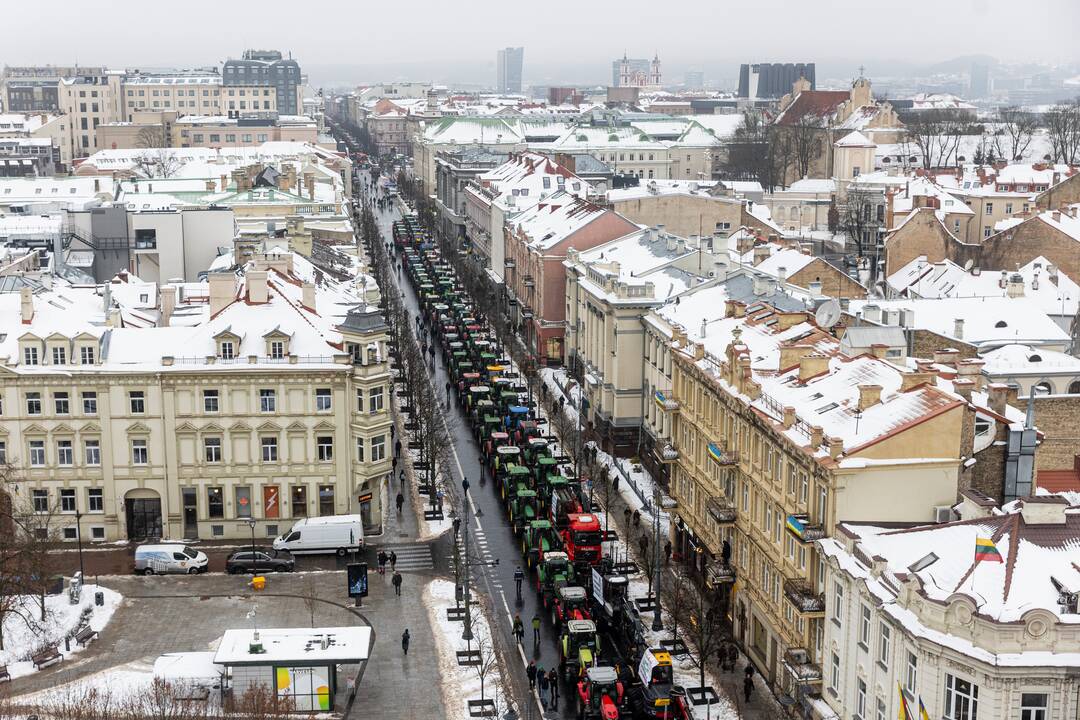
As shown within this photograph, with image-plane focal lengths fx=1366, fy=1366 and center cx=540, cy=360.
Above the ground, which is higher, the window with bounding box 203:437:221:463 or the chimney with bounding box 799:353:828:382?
the chimney with bounding box 799:353:828:382

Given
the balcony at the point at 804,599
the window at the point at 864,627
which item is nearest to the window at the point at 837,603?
the balcony at the point at 804,599

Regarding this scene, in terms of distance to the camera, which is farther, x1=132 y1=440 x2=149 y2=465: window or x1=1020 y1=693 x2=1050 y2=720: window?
x1=132 y1=440 x2=149 y2=465: window

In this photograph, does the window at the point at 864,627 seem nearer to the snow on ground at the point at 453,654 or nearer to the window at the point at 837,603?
the window at the point at 837,603

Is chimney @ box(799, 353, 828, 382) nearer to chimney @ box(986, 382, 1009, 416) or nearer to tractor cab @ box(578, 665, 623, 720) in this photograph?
chimney @ box(986, 382, 1009, 416)

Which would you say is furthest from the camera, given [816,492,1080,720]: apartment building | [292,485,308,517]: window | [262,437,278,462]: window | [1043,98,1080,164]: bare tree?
[1043,98,1080,164]: bare tree

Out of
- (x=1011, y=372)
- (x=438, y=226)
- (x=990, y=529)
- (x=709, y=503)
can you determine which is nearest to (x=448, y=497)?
(x=709, y=503)

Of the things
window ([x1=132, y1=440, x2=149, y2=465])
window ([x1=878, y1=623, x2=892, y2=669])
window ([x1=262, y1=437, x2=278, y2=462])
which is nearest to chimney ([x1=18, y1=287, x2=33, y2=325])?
window ([x1=132, y1=440, x2=149, y2=465])

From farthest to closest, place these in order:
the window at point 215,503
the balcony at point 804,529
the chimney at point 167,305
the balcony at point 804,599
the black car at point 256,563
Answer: the chimney at point 167,305, the window at point 215,503, the black car at point 256,563, the balcony at point 804,529, the balcony at point 804,599
